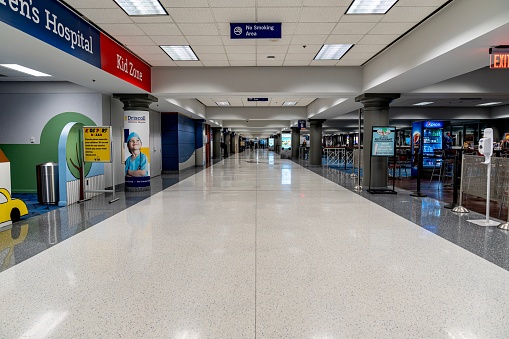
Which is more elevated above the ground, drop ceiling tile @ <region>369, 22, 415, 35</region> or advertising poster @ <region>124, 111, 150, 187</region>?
drop ceiling tile @ <region>369, 22, 415, 35</region>

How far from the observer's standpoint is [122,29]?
596 cm

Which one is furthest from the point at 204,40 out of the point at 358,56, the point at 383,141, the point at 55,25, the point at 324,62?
the point at 383,141

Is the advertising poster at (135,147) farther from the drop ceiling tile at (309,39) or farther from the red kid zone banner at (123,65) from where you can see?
the drop ceiling tile at (309,39)

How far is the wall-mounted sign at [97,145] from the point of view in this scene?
7.26m

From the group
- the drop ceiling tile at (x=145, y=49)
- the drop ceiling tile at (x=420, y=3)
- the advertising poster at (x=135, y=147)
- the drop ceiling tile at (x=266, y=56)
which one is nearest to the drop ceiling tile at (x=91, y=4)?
the drop ceiling tile at (x=145, y=49)

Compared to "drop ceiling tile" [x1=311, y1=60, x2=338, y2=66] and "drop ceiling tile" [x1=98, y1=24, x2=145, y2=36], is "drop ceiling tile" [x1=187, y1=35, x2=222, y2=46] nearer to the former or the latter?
"drop ceiling tile" [x1=98, y1=24, x2=145, y2=36]

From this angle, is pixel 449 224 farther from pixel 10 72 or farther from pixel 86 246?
pixel 10 72

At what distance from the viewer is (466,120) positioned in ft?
58.0

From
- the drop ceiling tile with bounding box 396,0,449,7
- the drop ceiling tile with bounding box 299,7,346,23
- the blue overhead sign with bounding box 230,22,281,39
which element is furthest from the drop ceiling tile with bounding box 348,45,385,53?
the blue overhead sign with bounding box 230,22,281,39

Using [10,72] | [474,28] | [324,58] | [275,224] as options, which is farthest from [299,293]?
[10,72]

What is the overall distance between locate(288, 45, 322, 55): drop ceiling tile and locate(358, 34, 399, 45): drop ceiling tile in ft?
2.95

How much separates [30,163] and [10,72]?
2355 millimetres

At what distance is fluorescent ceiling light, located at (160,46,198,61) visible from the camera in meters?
7.11

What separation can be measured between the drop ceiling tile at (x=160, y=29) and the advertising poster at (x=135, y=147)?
3183 mm
